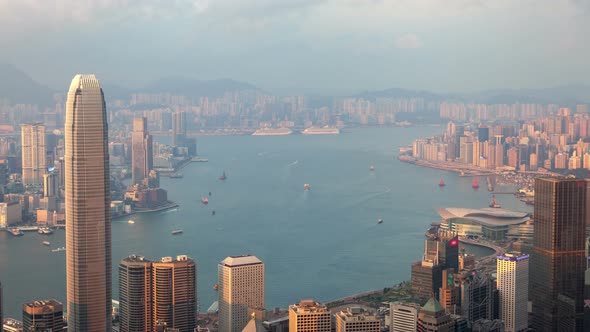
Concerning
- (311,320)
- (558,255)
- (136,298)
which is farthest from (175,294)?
(558,255)

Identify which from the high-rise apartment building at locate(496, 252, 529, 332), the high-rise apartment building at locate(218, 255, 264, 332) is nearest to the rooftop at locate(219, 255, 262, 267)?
the high-rise apartment building at locate(218, 255, 264, 332)

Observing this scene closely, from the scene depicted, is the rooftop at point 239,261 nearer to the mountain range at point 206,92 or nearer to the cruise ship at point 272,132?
the mountain range at point 206,92

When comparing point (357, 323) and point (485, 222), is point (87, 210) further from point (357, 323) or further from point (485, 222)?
point (485, 222)

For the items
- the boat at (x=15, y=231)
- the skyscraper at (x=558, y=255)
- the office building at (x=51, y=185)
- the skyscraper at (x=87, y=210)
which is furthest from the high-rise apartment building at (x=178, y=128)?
the skyscraper at (x=558, y=255)

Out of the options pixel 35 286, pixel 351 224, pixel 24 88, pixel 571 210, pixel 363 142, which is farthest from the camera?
pixel 363 142

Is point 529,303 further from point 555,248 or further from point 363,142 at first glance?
point 363,142

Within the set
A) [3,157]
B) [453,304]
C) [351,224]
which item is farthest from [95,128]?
[3,157]
